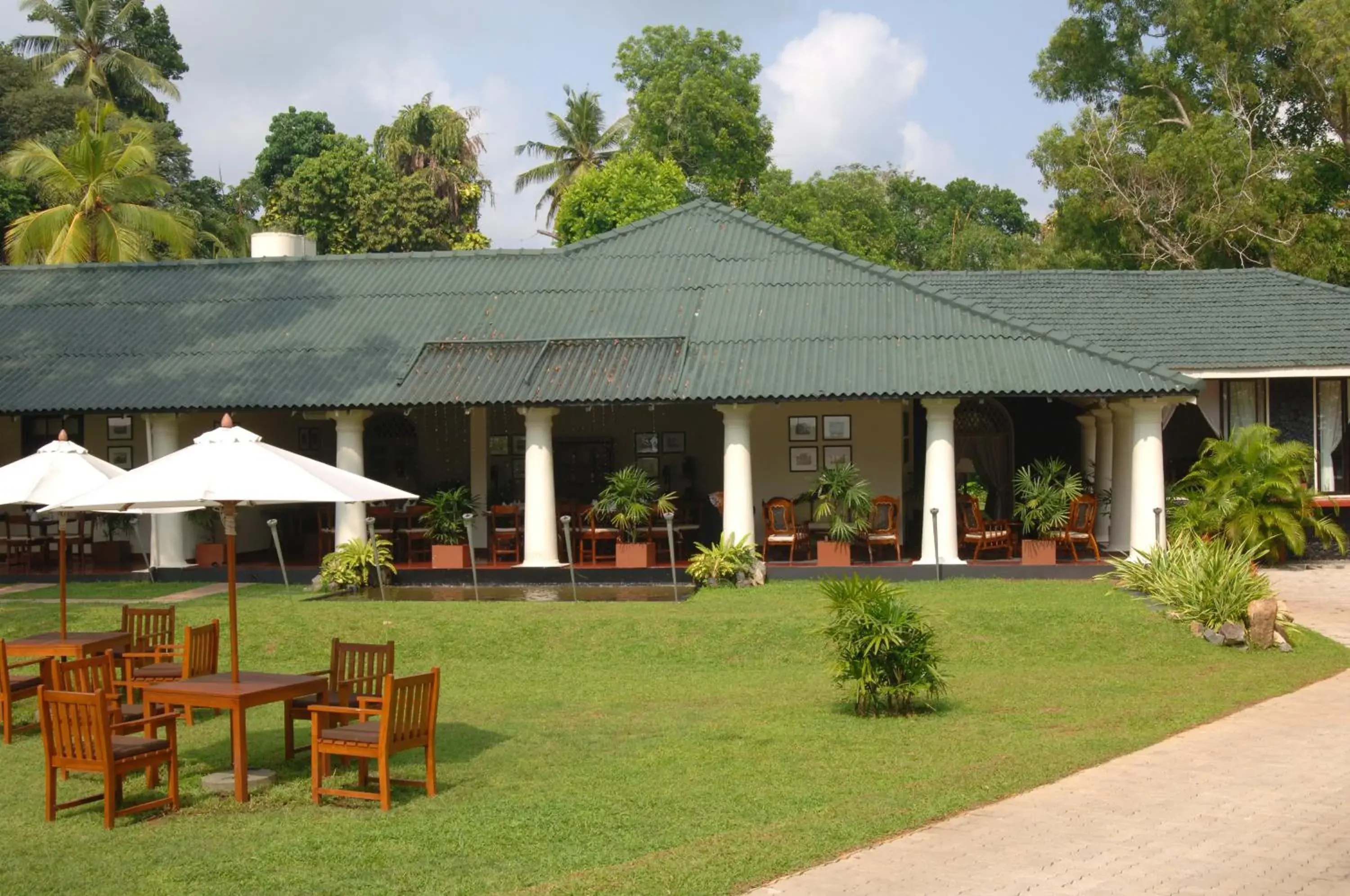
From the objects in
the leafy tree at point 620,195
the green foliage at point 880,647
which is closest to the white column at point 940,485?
the green foliage at point 880,647

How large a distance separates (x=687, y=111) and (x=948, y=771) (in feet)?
136

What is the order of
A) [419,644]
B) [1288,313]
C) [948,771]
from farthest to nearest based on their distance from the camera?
[1288,313], [419,644], [948,771]

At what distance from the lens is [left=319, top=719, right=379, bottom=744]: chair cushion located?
9.02 metres

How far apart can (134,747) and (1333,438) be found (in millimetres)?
19841

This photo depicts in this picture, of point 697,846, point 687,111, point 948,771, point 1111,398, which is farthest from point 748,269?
point 687,111

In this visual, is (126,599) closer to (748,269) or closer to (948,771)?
(748,269)

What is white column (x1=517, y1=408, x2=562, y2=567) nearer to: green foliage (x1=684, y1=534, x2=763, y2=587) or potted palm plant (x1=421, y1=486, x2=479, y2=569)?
potted palm plant (x1=421, y1=486, x2=479, y2=569)

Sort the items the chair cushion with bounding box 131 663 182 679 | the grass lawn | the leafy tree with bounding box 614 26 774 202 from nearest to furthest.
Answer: the grass lawn → the chair cushion with bounding box 131 663 182 679 → the leafy tree with bounding box 614 26 774 202

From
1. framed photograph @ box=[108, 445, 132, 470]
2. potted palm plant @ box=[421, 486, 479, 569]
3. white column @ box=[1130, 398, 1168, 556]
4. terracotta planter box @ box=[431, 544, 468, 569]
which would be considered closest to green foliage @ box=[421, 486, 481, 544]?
potted palm plant @ box=[421, 486, 479, 569]

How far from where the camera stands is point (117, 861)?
7.82 metres

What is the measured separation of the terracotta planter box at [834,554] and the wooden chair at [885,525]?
0.38 meters

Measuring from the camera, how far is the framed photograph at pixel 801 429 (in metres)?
22.2

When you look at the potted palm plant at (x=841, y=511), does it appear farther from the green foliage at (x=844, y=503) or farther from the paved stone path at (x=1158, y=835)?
the paved stone path at (x=1158, y=835)

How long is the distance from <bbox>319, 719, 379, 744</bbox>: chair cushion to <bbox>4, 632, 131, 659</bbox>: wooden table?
11.9 feet
